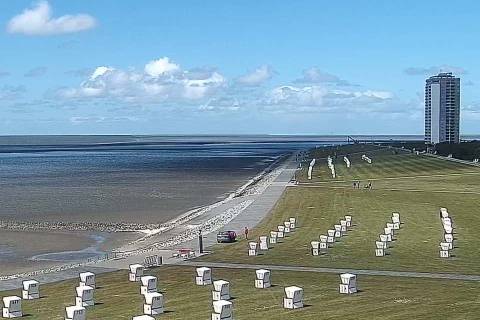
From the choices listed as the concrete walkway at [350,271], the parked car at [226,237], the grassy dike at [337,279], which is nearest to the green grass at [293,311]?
the grassy dike at [337,279]

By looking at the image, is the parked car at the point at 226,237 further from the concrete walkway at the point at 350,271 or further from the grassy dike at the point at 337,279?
the concrete walkway at the point at 350,271

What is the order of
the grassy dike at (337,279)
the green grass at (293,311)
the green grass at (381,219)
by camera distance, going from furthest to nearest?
the green grass at (381,219)
the grassy dike at (337,279)
the green grass at (293,311)

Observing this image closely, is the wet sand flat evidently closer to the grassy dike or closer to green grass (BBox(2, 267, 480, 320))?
the grassy dike

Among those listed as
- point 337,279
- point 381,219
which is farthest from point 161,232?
point 337,279

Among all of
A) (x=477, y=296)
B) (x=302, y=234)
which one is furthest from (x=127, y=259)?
(x=477, y=296)

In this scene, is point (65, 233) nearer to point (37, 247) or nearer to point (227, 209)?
point (37, 247)

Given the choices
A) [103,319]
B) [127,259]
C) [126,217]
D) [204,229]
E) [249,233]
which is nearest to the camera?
[103,319]

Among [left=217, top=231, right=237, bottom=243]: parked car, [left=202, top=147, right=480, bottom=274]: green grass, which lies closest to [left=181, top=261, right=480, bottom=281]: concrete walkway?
[left=202, top=147, right=480, bottom=274]: green grass

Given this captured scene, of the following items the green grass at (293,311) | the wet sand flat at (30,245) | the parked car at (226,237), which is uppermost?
the green grass at (293,311)
